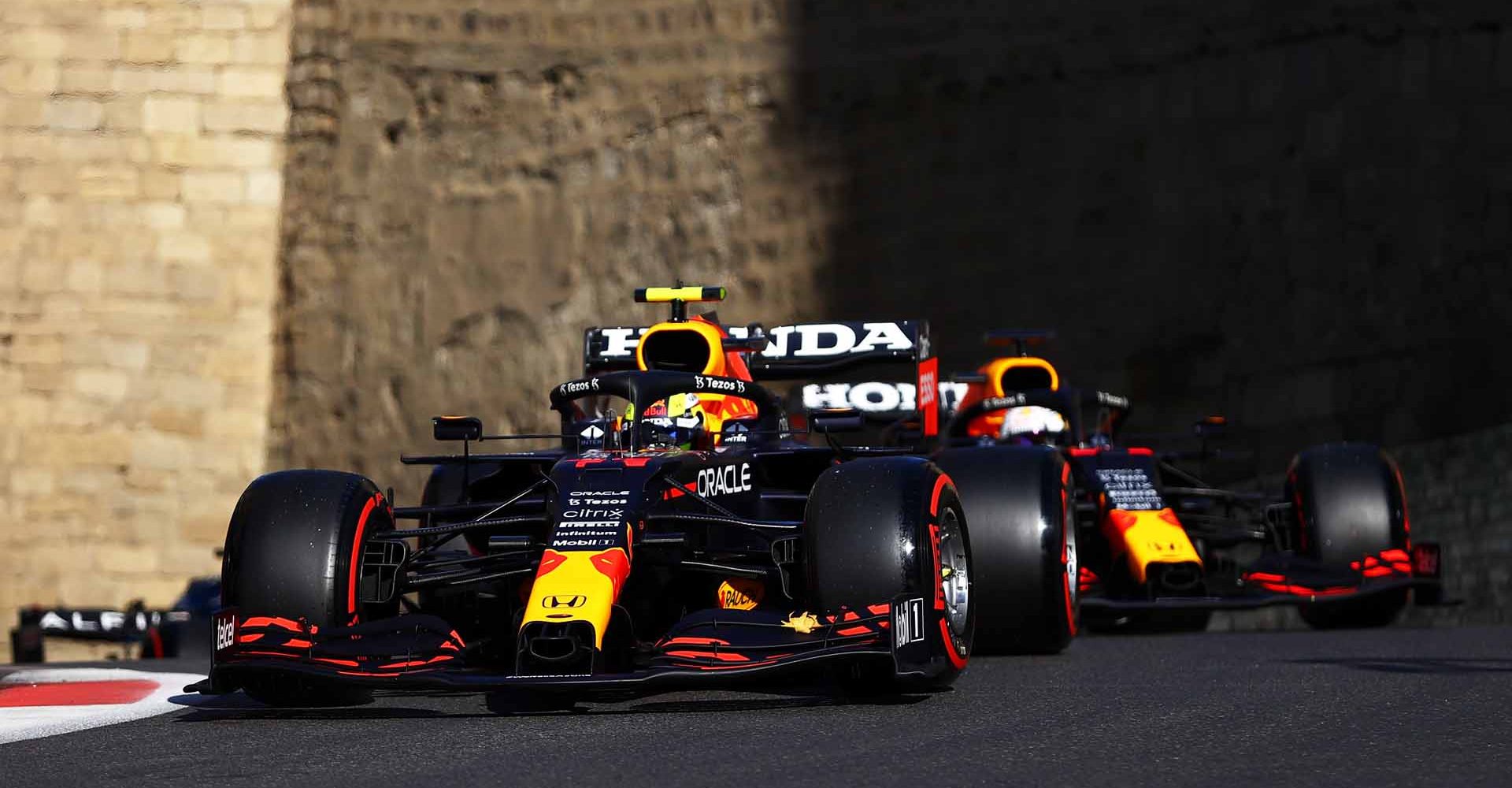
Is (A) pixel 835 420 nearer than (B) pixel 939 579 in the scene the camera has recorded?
No

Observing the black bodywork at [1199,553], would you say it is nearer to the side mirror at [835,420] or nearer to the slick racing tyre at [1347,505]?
the slick racing tyre at [1347,505]

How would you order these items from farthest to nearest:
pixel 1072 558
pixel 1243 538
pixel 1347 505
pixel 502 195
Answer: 1. pixel 502 195
2. pixel 1243 538
3. pixel 1347 505
4. pixel 1072 558

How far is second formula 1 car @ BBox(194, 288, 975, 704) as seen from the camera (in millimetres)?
7227

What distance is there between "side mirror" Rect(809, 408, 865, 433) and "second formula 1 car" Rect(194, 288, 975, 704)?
14 millimetres

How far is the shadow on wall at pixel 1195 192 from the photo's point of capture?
2041cm

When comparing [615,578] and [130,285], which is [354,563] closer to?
[615,578]

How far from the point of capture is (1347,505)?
12.6 meters

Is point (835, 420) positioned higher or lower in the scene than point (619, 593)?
higher

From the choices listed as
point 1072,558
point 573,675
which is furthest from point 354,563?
point 1072,558

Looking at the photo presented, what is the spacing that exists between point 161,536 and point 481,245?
5.17 meters

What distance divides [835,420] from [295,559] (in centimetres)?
221

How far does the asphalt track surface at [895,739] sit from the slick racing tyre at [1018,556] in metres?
1.18

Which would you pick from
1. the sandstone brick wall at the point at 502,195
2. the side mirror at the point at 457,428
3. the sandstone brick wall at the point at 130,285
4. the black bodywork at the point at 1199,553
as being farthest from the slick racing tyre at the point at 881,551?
the sandstone brick wall at the point at 130,285

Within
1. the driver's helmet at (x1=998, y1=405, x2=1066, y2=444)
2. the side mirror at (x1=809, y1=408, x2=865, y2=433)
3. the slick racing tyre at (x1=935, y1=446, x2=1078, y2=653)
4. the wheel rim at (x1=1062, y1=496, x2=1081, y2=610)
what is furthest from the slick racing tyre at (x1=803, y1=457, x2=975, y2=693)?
the driver's helmet at (x1=998, y1=405, x2=1066, y2=444)
